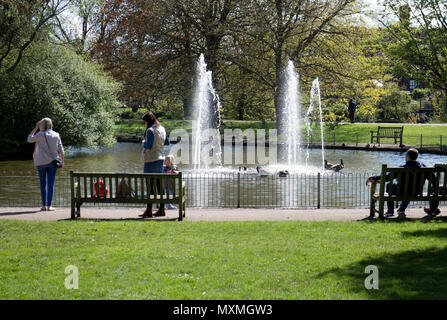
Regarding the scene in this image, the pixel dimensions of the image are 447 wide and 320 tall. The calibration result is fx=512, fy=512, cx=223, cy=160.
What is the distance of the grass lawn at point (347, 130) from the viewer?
3678 cm

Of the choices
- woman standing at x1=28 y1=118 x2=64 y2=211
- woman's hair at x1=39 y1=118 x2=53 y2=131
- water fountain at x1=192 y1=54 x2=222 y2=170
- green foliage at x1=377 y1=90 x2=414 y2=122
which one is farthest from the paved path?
green foliage at x1=377 y1=90 x2=414 y2=122

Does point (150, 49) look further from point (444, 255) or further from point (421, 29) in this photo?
point (444, 255)

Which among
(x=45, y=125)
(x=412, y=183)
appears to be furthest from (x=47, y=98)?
(x=412, y=183)

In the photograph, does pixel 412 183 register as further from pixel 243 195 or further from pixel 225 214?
pixel 243 195

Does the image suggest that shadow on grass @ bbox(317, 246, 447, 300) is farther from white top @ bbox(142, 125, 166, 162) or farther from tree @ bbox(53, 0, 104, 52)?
tree @ bbox(53, 0, 104, 52)

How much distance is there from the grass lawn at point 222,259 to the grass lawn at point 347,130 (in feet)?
92.5

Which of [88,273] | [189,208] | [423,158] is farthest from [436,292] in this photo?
[423,158]

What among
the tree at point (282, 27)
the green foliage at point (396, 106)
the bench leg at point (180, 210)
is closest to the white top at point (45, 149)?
the bench leg at point (180, 210)

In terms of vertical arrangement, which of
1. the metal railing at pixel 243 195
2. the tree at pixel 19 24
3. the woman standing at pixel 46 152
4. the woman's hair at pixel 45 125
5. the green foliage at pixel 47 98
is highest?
the tree at pixel 19 24

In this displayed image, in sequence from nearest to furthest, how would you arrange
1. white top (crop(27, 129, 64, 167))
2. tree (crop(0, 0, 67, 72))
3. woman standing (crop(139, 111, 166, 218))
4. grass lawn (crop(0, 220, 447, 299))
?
grass lawn (crop(0, 220, 447, 299)), woman standing (crop(139, 111, 166, 218)), white top (crop(27, 129, 64, 167)), tree (crop(0, 0, 67, 72))

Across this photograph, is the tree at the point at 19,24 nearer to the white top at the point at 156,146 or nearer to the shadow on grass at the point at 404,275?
the white top at the point at 156,146

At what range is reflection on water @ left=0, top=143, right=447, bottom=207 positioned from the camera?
14805 millimetres

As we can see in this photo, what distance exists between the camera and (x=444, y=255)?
7426 mm

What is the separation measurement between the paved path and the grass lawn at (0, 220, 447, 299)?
80 cm
